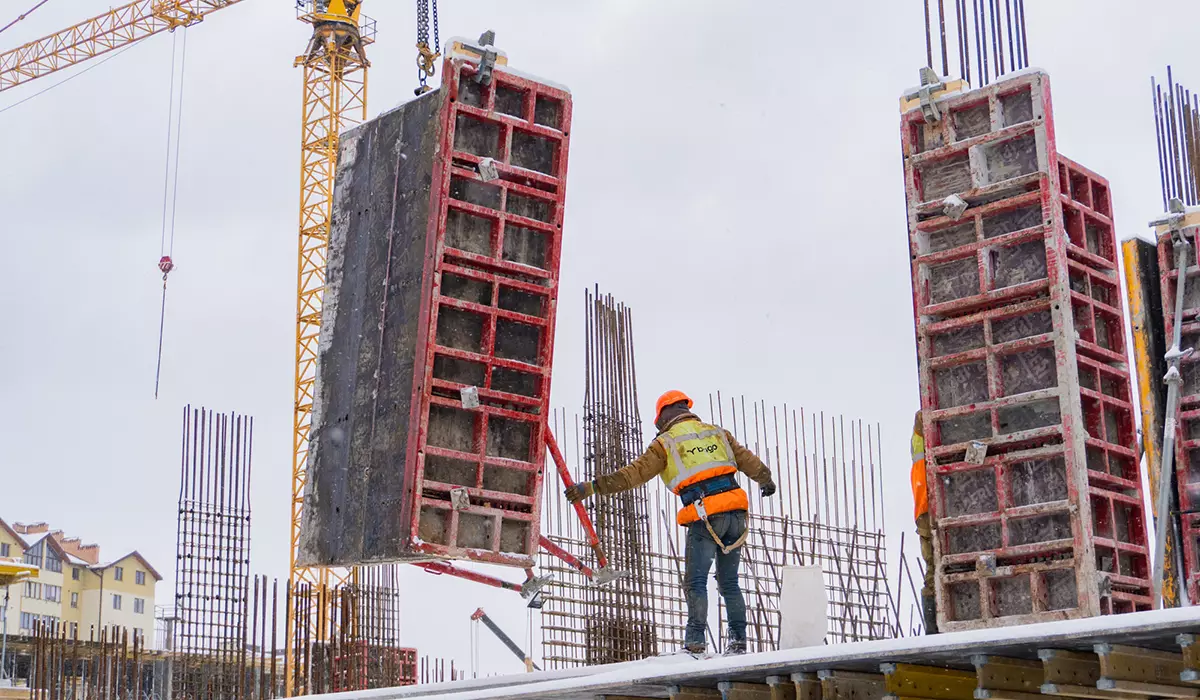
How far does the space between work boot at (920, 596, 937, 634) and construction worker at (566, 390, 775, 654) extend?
8.08ft

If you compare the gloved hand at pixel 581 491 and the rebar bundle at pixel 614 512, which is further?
the rebar bundle at pixel 614 512

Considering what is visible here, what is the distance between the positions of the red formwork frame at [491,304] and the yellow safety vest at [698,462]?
1.97 meters

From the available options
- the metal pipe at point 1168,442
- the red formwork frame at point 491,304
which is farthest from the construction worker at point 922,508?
the red formwork frame at point 491,304

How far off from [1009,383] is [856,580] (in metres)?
7.07

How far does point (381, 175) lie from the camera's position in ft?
35.5

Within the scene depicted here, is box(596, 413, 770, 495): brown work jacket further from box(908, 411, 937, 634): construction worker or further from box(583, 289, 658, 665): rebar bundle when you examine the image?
box(583, 289, 658, 665): rebar bundle

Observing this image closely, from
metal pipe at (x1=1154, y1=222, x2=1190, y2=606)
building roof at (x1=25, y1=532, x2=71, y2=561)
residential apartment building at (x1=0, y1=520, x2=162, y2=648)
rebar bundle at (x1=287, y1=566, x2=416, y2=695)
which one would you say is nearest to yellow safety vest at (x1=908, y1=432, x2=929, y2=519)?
metal pipe at (x1=1154, y1=222, x2=1190, y2=606)

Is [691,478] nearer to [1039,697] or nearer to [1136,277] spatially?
[1039,697]

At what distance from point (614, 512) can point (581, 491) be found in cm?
601

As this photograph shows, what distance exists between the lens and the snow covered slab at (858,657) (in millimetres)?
5496

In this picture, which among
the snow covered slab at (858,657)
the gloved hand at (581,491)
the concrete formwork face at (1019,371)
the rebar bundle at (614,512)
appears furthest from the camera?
the rebar bundle at (614,512)

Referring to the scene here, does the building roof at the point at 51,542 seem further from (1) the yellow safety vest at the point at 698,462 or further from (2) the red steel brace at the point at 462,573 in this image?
(1) the yellow safety vest at the point at 698,462

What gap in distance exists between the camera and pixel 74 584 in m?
59.3

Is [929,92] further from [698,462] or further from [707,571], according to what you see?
[707,571]
